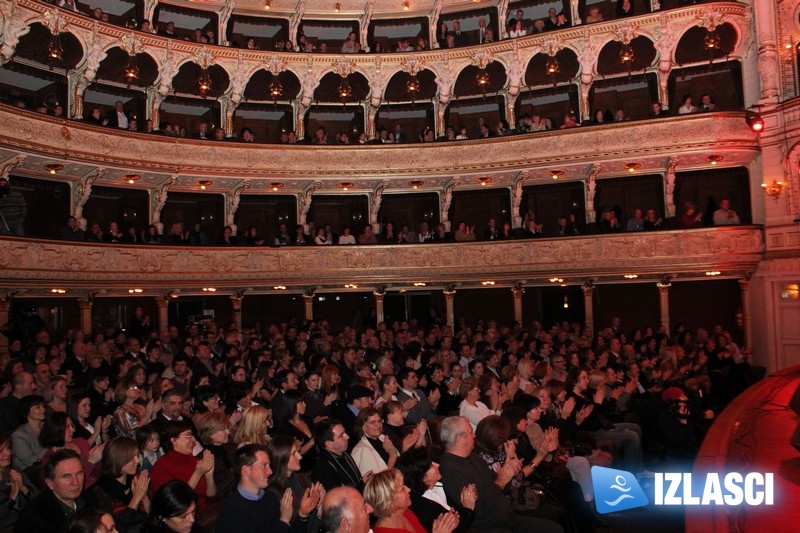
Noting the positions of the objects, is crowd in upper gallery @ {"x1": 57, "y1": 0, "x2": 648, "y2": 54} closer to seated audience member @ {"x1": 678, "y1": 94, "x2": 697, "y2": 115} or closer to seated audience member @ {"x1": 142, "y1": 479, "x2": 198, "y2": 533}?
seated audience member @ {"x1": 678, "y1": 94, "x2": 697, "y2": 115}

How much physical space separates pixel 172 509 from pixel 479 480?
2514 millimetres

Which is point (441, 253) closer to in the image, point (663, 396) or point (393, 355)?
point (393, 355)

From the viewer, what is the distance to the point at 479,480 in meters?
5.88

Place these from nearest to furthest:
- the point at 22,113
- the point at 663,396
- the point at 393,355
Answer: the point at 663,396
the point at 393,355
the point at 22,113

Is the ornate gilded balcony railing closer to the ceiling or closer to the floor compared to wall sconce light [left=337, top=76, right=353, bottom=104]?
closer to the floor

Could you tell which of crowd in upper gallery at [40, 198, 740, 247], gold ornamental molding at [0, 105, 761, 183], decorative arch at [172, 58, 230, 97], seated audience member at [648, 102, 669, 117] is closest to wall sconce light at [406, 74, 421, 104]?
gold ornamental molding at [0, 105, 761, 183]

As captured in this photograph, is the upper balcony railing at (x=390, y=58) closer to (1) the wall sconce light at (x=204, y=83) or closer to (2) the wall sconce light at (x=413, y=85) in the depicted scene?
(2) the wall sconce light at (x=413, y=85)

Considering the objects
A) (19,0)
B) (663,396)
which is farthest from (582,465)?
(19,0)

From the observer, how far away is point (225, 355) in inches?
485

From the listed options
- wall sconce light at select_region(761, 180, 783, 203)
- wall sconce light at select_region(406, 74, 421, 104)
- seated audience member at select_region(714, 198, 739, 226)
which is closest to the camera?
wall sconce light at select_region(761, 180, 783, 203)

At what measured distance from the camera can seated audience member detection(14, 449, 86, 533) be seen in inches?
191

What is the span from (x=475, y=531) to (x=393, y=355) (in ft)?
27.3

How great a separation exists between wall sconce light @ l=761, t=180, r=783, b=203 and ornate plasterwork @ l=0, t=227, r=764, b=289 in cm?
105

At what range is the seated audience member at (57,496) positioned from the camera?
15.9 ft
